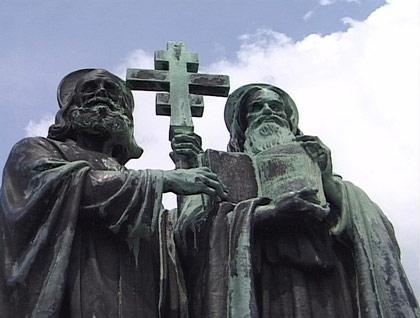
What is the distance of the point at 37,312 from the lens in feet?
20.6

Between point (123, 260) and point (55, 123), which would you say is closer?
point (123, 260)

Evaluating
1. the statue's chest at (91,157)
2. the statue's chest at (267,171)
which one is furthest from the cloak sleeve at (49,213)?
the statue's chest at (267,171)

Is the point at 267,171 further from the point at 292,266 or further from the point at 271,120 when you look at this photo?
the point at 292,266

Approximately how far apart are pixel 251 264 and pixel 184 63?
2.58 metres

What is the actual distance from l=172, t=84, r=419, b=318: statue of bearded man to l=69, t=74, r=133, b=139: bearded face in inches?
20.4

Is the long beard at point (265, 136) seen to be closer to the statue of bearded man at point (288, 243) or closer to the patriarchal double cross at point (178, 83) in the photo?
the statue of bearded man at point (288, 243)

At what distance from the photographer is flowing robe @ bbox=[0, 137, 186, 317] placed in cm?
648

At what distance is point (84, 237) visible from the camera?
22.6 ft

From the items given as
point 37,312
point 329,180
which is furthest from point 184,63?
point 37,312

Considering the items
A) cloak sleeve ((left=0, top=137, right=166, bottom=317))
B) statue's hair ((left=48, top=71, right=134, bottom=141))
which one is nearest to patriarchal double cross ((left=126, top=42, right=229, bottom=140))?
statue's hair ((left=48, top=71, right=134, bottom=141))

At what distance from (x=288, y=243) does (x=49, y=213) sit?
1.71 m

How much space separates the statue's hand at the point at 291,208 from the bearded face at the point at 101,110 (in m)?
1.46

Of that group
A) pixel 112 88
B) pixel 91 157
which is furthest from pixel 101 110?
pixel 91 157

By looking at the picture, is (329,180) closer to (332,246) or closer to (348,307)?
(332,246)
